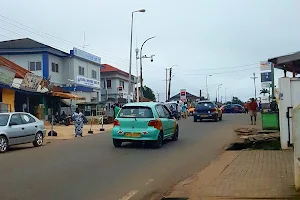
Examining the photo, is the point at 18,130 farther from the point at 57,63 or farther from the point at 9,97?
the point at 57,63

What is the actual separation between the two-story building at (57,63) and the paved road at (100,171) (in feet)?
77.2

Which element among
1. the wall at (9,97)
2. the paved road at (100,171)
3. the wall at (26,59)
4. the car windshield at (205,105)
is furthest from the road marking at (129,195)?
the wall at (26,59)

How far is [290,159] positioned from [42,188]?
6.50 m

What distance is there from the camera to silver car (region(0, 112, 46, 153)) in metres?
14.4

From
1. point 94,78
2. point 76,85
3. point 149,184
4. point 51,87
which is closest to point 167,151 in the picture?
point 149,184

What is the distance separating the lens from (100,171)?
966 cm

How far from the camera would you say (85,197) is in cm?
706

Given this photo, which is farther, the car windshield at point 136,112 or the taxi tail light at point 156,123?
the car windshield at point 136,112

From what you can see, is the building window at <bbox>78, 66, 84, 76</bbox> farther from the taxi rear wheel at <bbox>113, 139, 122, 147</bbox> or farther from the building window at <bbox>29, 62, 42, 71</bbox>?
the taxi rear wheel at <bbox>113, 139, 122, 147</bbox>

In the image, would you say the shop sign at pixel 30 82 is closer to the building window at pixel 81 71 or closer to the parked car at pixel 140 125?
the building window at pixel 81 71

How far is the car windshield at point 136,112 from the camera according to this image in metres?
14.5

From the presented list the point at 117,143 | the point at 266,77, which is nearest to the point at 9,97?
the point at 117,143

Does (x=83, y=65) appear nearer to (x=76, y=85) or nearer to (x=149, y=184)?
(x=76, y=85)

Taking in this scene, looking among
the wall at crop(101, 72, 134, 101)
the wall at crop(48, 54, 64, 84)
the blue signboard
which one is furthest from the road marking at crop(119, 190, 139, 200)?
the wall at crop(101, 72, 134, 101)
